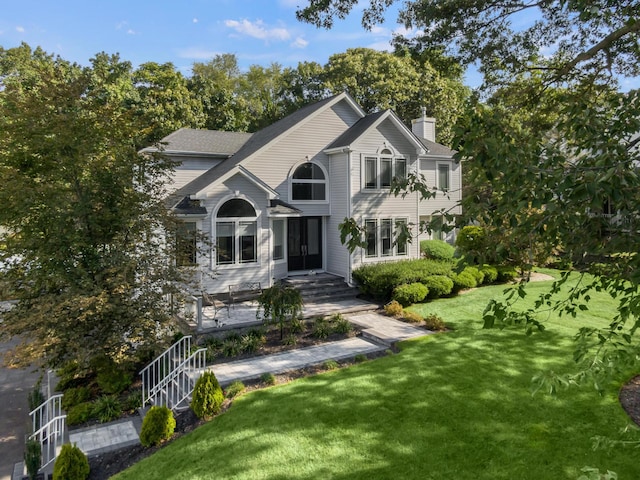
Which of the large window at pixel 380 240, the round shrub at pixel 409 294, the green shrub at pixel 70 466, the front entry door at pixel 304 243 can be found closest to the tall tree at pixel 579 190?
the green shrub at pixel 70 466

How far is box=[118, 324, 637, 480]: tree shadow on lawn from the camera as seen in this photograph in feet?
20.1

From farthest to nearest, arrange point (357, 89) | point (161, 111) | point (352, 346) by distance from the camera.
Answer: point (357, 89)
point (161, 111)
point (352, 346)

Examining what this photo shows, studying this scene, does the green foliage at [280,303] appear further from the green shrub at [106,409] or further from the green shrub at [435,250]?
the green shrub at [435,250]

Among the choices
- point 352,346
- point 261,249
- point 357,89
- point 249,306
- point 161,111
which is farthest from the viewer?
point 357,89

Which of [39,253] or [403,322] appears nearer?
[39,253]

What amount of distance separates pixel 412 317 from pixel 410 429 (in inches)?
274

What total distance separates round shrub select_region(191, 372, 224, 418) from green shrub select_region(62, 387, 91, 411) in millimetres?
2963

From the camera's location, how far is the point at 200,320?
481 inches


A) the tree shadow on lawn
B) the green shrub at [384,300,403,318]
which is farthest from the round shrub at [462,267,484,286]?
the tree shadow on lawn

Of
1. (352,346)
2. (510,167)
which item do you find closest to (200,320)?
(352,346)

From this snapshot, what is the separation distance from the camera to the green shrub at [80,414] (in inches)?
333

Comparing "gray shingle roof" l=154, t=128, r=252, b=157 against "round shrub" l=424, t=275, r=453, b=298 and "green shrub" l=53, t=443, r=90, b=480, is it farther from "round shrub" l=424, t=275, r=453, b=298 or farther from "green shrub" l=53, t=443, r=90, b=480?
"green shrub" l=53, t=443, r=90, b=480

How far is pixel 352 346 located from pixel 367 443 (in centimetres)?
504

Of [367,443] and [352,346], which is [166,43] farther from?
[367,443]
